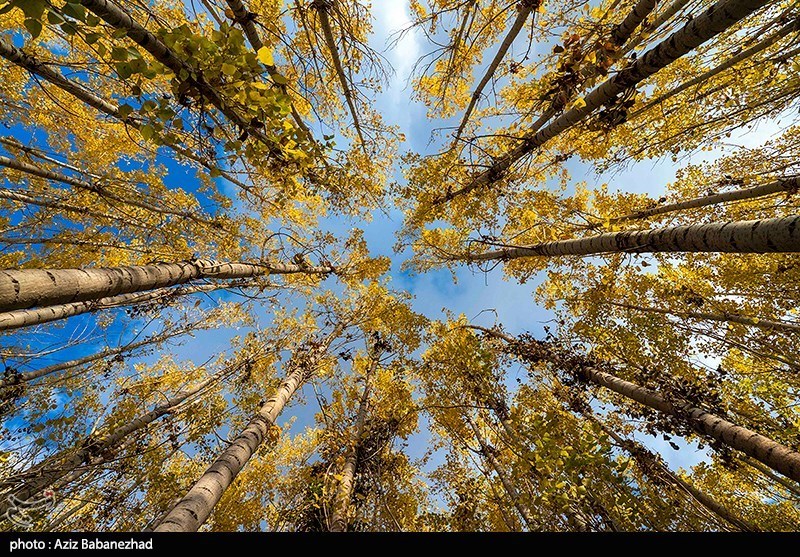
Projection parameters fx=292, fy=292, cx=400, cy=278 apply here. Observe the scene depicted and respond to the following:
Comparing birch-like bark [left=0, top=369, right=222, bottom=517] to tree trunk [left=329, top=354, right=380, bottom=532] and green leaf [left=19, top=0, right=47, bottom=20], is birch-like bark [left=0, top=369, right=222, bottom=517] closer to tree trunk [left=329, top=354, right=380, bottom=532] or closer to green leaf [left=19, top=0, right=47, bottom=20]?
tree trunk [left=329, top=354, right=380, bottom=532]

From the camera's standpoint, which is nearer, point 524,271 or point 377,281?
point 524,271

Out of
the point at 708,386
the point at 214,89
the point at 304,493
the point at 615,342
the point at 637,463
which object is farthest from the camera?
the point at 304,493

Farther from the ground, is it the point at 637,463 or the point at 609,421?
the point at 637,463

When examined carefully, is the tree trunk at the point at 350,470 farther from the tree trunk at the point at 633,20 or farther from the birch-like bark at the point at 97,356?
the tree trunk at the point at 633,20

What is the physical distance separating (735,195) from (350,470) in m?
9.10

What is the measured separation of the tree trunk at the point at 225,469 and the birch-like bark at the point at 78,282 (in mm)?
2018

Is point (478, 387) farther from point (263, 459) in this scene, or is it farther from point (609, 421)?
point (263, 459)

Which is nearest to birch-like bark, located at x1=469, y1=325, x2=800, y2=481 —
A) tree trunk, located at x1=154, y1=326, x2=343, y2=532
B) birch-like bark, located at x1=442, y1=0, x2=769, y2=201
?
birch-like bark, located at x1=442, y1=0, x2=769, y2=201

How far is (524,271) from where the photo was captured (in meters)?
7.60

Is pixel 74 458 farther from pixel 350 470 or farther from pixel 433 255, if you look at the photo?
pixel 433 255

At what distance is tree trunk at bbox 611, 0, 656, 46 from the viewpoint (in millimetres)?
2729

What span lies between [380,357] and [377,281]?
2551 millimetres

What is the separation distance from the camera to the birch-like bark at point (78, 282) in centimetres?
152

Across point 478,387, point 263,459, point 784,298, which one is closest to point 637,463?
point 478,387
